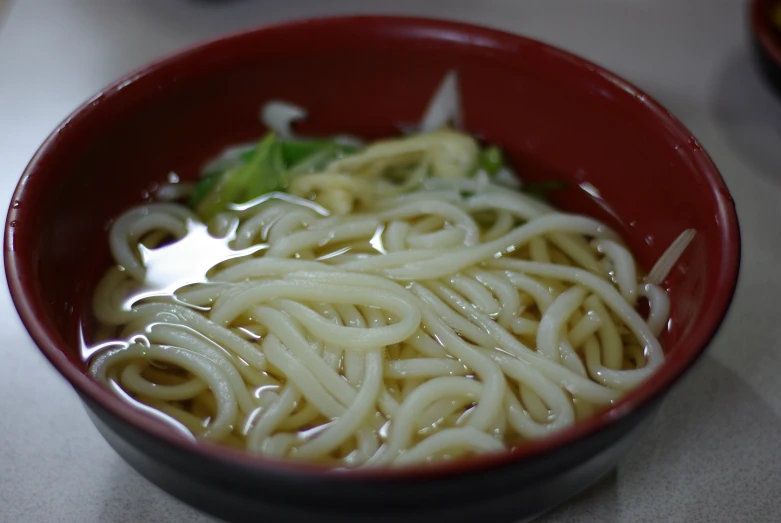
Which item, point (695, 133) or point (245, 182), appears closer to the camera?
point (245, 182)

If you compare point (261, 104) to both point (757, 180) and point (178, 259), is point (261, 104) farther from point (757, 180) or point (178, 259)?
point (757, 180)

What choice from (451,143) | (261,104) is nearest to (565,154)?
(451,143)

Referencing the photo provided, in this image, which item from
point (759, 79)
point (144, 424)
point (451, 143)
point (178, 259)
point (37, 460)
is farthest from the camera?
point (759, 79)

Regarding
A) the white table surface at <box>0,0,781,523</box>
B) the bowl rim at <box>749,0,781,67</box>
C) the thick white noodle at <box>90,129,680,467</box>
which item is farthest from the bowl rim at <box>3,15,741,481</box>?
the bowl rim at <box>749,0,781,67</box>

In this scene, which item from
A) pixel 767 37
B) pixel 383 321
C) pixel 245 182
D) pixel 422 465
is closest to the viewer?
pixel 422 465

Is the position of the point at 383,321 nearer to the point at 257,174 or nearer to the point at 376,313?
the point at 376,313

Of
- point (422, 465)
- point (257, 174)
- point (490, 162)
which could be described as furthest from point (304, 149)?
point (422, 465)
